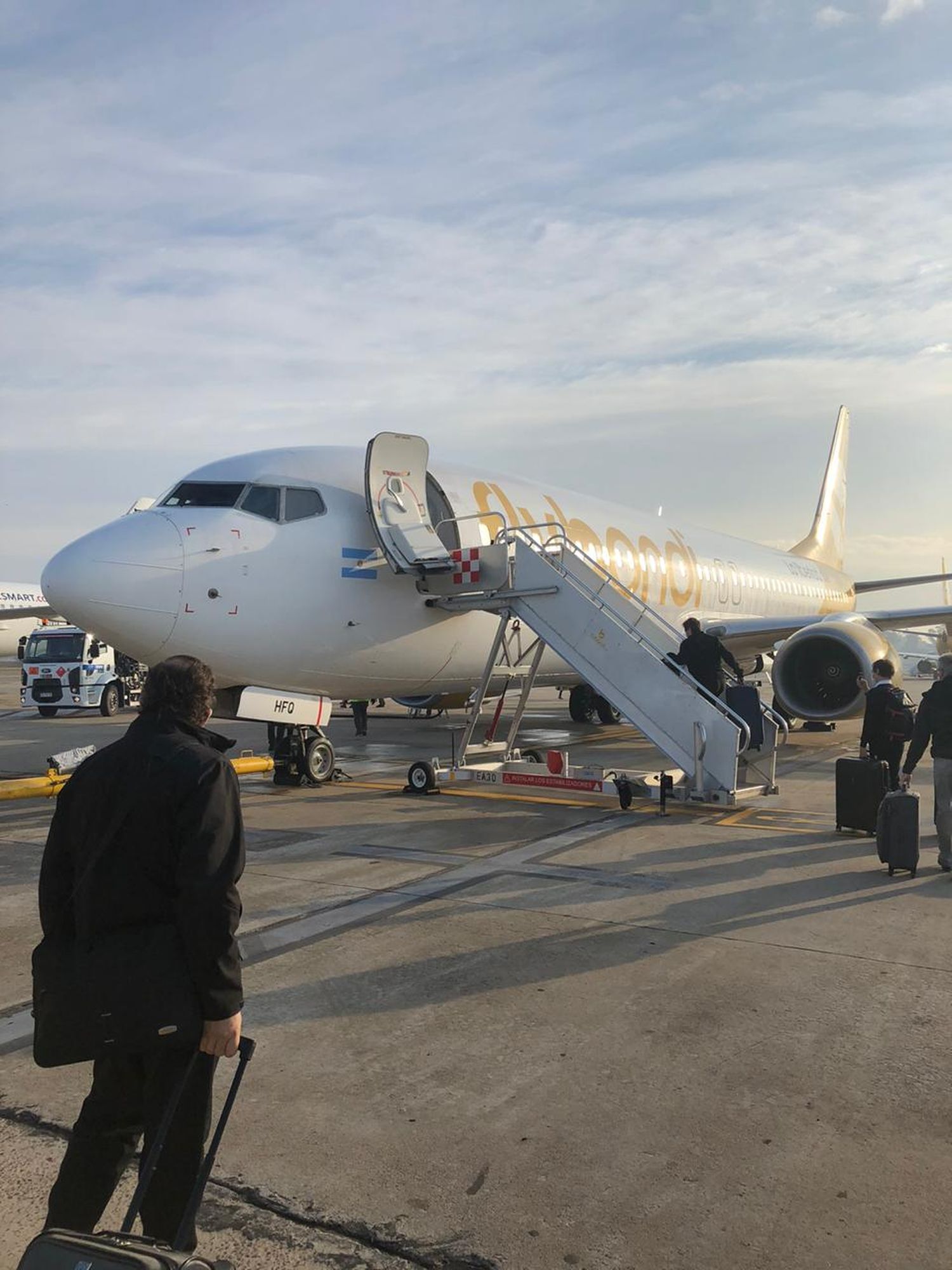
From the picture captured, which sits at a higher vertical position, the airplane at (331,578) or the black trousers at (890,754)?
the airplane at (331,578)

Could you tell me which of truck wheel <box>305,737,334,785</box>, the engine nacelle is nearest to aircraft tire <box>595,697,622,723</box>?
the engine nacelle

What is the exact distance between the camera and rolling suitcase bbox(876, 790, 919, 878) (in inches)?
288

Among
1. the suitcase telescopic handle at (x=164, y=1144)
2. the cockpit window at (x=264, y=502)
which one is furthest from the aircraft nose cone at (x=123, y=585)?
the suitcase telescopic handle at (x=164, y=1144)

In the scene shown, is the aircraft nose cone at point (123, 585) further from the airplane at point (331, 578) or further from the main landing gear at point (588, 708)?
the main landing gear at point (588, 708)

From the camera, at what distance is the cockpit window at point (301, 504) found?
1045 cm

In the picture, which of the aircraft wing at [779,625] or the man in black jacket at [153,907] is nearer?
the man in black jacket at [153,907]

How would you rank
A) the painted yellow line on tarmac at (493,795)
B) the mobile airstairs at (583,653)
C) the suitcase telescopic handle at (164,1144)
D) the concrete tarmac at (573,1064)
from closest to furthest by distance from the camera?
1. the suitcase telescopic handle at (164,1144)
2. the concrete tarmac at (573,1064)
3. the mobile airstairs at (583,653)
4. the painted yellow line on tarmac at (493,795)

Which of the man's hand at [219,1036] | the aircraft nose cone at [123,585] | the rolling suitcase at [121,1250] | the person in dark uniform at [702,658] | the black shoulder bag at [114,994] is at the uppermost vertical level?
the aircraft nose cone at [123,585]

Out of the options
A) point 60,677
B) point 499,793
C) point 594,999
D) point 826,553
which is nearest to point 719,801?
point 499,793

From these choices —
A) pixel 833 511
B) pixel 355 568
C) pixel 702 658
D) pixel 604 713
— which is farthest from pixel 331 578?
pixel 833 511

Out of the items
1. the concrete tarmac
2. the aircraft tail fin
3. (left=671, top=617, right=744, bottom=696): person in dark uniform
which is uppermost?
the aircraft tail fin

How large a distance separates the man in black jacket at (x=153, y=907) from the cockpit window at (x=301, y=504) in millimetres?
7797

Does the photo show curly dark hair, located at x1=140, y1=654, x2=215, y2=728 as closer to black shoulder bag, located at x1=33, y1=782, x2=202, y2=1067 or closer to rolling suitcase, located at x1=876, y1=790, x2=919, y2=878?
black shoulder bag, located at x1=33, y1=782, x2=202, y2=1067

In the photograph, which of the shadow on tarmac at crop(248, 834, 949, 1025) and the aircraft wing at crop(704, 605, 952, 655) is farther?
the aircraft wing at crop(704, 605, 952, 655)
